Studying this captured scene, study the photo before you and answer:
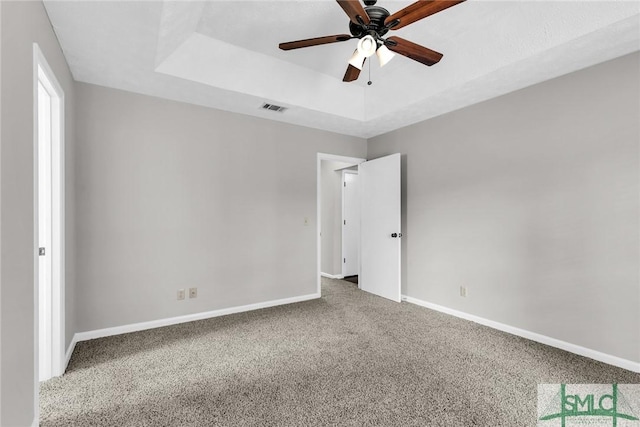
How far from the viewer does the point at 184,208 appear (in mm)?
3436

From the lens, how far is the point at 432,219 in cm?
399

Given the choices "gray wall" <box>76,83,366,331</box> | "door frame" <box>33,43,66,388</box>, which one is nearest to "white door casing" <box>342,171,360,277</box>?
"gray wall" <box>76,83,366,331</box>

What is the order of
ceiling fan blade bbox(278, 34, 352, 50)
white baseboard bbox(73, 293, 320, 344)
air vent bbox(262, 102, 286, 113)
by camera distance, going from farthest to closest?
1. air vent bbox(262, 102, 286, 113)
2. white baseboard bbox(73, 293, 320, 344)
3. ceiling fan blade bbox(278, 34, 352, 50)

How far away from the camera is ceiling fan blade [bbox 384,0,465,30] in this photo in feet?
5.65

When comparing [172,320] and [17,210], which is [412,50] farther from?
[172,320]

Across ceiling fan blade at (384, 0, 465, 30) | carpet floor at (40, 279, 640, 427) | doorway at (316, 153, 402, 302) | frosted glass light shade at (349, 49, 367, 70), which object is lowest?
carpet floor at (40, 279, 640, 427)

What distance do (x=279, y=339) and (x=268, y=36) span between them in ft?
9.49

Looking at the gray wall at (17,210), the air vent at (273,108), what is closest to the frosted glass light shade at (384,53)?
the air vent at (273,108)

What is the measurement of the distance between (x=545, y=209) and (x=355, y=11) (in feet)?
8.16

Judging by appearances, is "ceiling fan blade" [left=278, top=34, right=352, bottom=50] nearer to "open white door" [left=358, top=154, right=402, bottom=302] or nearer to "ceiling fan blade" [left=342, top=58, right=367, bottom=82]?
"ceiling fan blade" [left=342, top=58, right=367, bottom=82]

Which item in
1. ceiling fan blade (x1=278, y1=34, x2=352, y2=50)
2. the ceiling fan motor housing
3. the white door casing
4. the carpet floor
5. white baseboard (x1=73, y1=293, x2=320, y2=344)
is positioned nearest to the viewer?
the carpet floor

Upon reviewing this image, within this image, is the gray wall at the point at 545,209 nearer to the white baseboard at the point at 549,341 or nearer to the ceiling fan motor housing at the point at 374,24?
the white baseboard at the point at 549,341

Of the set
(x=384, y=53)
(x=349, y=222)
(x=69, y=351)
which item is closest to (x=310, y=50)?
(x=384, y=53)

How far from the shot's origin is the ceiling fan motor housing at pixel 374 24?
1965 millimetres
